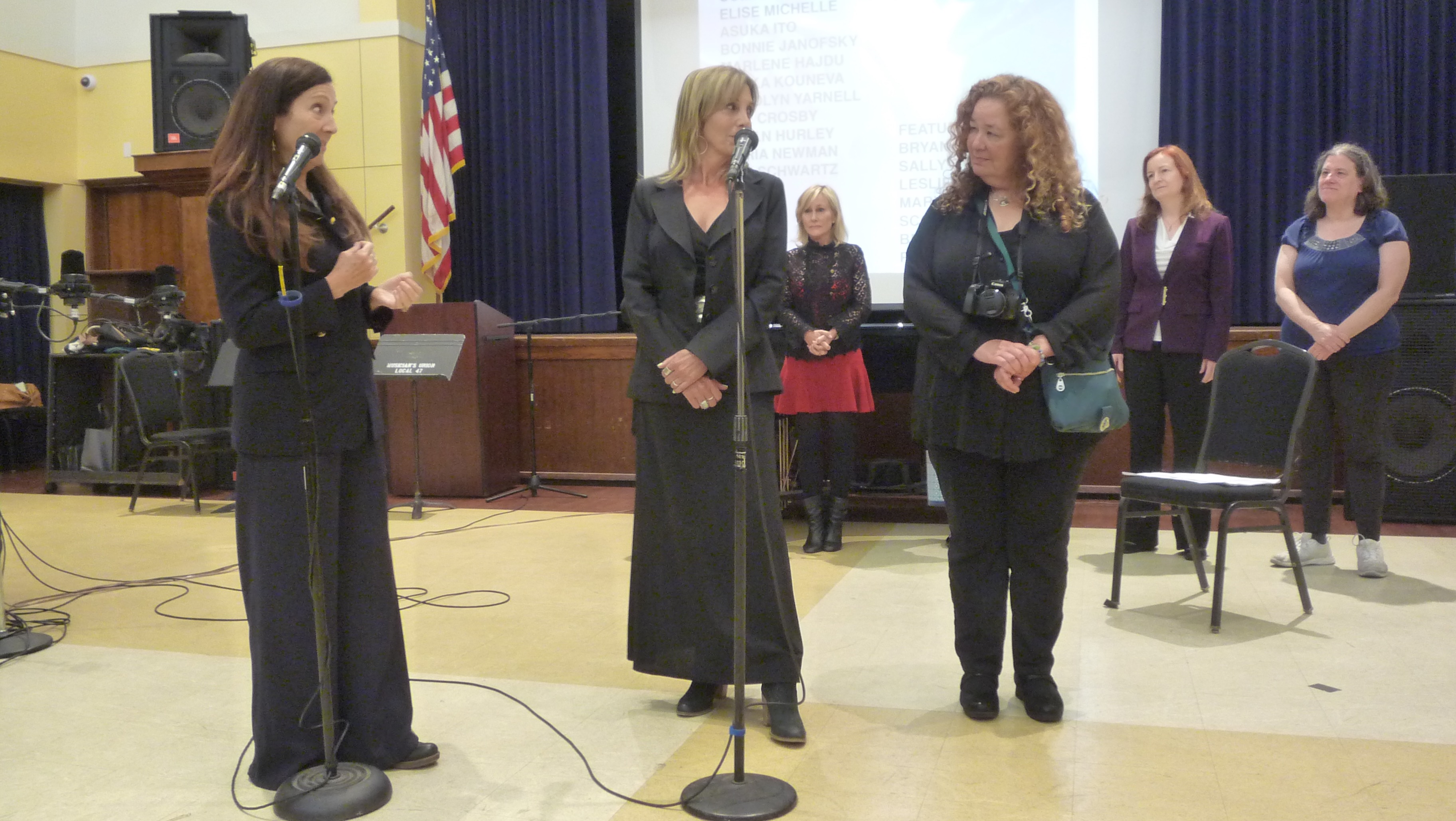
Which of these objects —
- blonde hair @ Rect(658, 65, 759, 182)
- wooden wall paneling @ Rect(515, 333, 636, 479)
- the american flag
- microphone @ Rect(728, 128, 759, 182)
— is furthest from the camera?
the american flag

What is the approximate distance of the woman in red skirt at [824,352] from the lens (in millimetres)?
4973

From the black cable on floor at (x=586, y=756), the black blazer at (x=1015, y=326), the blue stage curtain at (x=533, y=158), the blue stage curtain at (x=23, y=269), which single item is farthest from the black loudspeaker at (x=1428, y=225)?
the blue stage curtain at (x=23, y=269)

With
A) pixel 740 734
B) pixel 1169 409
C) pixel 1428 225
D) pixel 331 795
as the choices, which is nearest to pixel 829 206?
pixel 1169 409

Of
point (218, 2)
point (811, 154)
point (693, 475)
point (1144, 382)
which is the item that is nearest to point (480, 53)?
point (218, 2)

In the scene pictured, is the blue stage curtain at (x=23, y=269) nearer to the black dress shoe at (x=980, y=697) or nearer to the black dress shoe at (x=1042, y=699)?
the black dress shoe at (x=980, y=697)

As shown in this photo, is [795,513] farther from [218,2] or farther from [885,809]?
[218,2]

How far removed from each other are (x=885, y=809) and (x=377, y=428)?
133 cm

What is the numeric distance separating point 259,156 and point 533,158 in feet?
17.7

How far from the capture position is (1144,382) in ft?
15.3

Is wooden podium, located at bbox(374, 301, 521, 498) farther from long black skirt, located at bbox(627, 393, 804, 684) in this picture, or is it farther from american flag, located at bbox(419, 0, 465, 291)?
long black skirt, located at bbox(627, 393, 804, 684)

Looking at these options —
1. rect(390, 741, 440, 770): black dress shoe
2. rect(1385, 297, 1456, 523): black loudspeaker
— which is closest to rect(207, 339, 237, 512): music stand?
rect(390, 741, 440, 770): black dress shoe

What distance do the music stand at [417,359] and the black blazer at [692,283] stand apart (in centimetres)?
332

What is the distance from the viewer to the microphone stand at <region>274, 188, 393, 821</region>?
2135 mm

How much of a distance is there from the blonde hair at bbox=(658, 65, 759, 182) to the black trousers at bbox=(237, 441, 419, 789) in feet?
3.28
